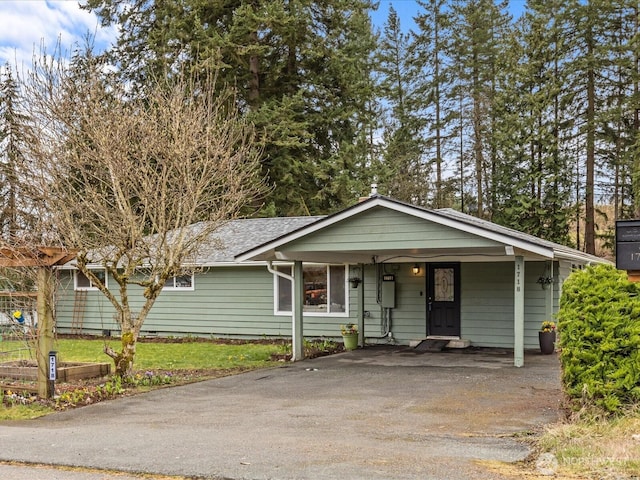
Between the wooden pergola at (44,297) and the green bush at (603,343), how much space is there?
259 inches

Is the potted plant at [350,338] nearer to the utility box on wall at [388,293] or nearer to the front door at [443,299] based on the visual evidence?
the utility box on wall at [388,293]

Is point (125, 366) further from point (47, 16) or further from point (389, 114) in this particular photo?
point (389, 114)

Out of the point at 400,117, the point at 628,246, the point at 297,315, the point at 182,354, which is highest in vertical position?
the point at 400,117

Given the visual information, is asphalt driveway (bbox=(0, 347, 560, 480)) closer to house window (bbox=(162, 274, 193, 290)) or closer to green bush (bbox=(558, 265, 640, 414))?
green bush (bbox=(558, 265, 640, 414))

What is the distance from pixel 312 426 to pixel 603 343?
10.6 ft

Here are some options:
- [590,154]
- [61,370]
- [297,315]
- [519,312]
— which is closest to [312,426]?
[61,370]

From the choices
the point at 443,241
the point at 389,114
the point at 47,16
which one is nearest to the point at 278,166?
the point at 389,114

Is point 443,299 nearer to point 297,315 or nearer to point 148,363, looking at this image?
point 297,315

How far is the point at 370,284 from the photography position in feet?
51.6

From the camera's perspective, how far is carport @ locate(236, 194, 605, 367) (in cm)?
1127

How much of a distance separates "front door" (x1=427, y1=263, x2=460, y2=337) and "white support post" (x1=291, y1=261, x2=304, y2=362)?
11.5 ft

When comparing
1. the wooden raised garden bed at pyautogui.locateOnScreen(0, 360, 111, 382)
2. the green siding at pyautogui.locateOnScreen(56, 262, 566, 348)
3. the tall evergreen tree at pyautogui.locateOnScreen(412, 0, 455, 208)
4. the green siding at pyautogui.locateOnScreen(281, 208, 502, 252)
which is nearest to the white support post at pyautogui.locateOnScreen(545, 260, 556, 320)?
the green siding at pyautogui.locateOnScreen(56, 262, 566, 348)

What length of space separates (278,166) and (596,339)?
20.1 metres

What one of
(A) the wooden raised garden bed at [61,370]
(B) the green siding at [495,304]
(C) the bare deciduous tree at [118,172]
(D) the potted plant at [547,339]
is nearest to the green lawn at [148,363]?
(A) the wooden raised garden bed at [61,370]
